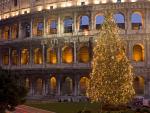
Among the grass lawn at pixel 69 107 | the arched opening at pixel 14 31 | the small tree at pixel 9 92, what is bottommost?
the grass lawn at pixel 69 107

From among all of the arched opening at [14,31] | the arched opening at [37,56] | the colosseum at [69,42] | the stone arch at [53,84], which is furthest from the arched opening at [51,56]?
the arched opening at [14,31]

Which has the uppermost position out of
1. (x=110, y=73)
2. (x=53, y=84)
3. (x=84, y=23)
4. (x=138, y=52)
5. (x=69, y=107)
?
(x=84, y=23)

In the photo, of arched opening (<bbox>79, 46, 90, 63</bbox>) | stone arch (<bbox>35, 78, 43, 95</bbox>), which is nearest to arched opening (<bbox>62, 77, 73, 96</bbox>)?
arched opening (<bbox>79, 46, 90, 63</bbox>)

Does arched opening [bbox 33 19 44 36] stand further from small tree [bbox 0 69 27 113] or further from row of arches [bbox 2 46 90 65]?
small tree [bbox 0 69 27 113]

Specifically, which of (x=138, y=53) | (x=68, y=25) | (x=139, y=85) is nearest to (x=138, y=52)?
(x=138, y=53)

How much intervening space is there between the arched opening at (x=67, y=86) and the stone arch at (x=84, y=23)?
789 cm

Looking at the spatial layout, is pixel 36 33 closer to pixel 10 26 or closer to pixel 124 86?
pixel 10 26

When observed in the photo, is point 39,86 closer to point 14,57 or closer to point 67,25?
point 14,57

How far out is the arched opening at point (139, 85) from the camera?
60250mm

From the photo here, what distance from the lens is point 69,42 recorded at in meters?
63.6

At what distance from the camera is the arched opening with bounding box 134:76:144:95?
60250 millimetres

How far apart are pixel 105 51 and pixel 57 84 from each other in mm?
25655

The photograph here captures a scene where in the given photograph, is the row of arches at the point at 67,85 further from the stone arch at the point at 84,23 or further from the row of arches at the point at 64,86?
the stone arch at the point at 84,23

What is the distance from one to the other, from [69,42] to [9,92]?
38.1 metres
